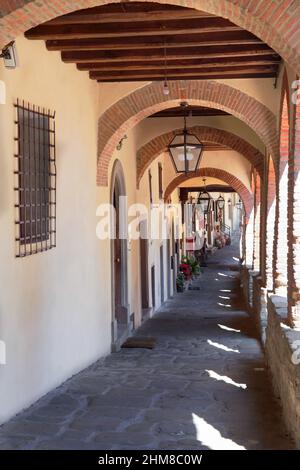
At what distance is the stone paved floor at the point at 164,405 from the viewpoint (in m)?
4.61

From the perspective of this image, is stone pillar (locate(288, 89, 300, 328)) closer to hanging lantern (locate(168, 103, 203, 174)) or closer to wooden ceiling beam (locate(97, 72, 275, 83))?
wooden ceiling beam (locate(97, 72, 275, 83))

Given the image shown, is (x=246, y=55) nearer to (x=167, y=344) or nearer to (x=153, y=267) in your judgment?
(x=167, y=344)

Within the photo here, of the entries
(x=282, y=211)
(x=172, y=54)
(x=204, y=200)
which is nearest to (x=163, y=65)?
(x=172, y=54)

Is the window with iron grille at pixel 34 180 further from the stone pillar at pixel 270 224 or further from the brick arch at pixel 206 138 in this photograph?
the brick arch at pixel 206 138

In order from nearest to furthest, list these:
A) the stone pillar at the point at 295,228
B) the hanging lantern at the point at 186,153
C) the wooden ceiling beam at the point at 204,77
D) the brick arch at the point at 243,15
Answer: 1. the brick arch at the point at 243,15
2. the stone pillar at the point at 295,228
3. the wooden ceiling beam at the point at 204,77
4. the hanging lantern at the point at 186,153

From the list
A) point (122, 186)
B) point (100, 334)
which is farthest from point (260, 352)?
point (122, 186)

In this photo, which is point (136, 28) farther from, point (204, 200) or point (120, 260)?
point (204, 200)

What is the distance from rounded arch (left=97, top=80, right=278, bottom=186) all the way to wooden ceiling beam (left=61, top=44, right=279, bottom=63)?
1.46 metres

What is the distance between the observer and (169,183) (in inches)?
715

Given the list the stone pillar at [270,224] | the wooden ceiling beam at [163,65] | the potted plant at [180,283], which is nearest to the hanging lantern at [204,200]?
the potted plant at [180,283]

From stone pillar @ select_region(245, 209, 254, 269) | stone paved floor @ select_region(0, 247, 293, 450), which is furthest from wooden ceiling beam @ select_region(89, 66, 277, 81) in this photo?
stone pillar @ select_region(245, 209, 254, 269)

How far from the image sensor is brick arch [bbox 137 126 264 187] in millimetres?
12242

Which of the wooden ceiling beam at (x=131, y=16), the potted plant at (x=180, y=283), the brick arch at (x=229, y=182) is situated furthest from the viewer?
the potted plant at (x=180, y=283)

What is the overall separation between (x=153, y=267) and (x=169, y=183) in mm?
3745
